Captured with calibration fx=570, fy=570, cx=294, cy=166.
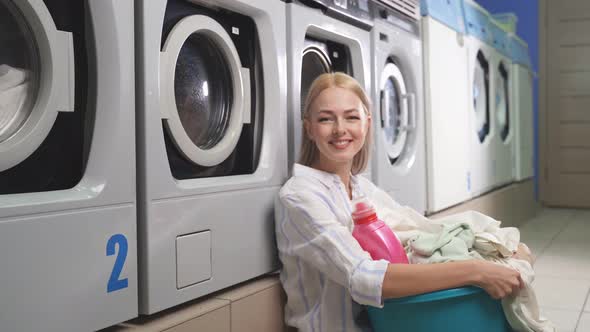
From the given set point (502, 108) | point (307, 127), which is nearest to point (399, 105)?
point (307, 127)

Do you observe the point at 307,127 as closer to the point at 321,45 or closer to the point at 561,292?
the point at 321,45

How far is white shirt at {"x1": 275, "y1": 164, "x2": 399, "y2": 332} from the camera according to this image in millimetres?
1215

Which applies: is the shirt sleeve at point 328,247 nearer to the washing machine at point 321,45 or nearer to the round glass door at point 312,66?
the washing machine at point 321,45

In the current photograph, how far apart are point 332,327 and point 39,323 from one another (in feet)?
2.27

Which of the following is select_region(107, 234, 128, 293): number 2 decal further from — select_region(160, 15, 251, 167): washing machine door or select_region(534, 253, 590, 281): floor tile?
select_region(534, 253, 590, 281): floor tile

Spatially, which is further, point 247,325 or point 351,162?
point 351,162

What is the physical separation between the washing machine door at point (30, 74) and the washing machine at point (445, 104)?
5.93 ft

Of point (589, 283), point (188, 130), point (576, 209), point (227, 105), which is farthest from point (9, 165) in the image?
point (576, 209)

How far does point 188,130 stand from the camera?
4.19 feet

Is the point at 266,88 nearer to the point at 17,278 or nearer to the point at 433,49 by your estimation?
the point at 17,278

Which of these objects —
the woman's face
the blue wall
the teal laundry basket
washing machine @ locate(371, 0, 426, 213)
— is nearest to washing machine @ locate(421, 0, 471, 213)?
washing machine @ locate(371, 0, 426, 213)

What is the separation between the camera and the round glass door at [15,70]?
2.91 feet

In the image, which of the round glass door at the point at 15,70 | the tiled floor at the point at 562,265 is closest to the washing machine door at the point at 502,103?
the tiled floor at the point at 562,265

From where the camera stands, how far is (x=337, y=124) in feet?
4.70
